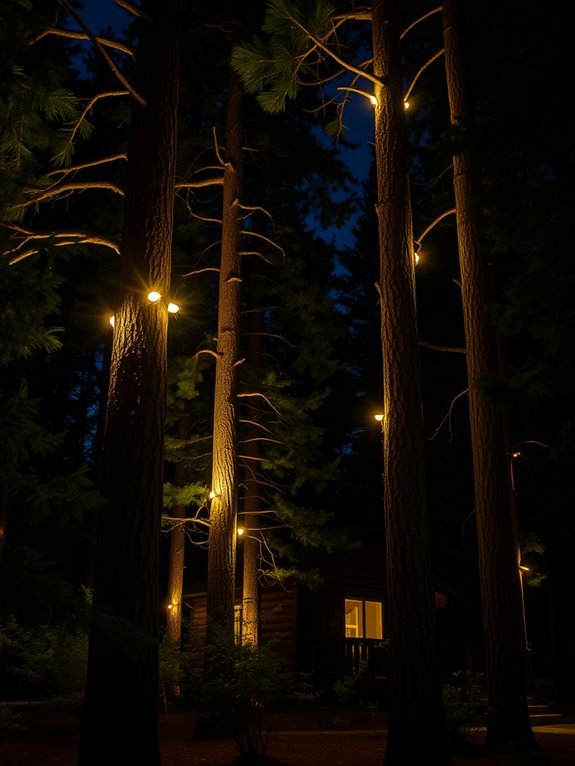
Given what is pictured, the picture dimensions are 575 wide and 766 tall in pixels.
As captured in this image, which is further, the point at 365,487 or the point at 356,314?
the point at 356,314

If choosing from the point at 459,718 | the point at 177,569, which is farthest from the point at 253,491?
the point at 459,718

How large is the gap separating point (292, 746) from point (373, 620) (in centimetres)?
1291

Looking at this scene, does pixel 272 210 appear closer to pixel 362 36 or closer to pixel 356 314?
pixel 362 36

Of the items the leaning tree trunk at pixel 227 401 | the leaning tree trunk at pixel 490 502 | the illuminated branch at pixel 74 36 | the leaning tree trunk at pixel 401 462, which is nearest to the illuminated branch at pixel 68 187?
the illuminated branch at pixel 74 36

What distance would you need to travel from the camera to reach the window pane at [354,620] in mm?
21641

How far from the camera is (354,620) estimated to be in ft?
71.4

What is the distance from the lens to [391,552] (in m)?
7.61

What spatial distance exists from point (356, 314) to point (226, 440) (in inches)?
1103

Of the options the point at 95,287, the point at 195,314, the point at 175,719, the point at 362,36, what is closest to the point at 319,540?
the point at 175,719

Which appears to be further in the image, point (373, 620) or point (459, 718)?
point (373, 620)

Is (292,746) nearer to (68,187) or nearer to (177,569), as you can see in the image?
(68,187)

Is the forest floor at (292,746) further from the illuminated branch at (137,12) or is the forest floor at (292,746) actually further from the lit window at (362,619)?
the lit window at (362,619)

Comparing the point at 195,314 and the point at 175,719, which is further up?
the point at 195,314

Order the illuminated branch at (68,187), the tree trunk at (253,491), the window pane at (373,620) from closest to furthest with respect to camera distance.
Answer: the illuminated branch at (68,187) → the tree trunk at (253,491) → the window pane at (373,620)
